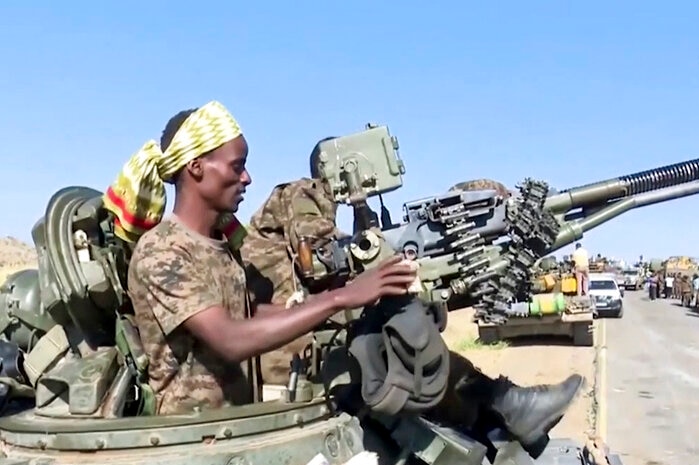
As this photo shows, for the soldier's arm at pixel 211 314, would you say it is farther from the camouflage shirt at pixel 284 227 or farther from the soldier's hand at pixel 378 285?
the camouflage shirt at pixel 284 227

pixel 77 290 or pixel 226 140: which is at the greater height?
pixel 226 140

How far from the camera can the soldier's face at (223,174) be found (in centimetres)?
339

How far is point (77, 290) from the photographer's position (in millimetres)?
3457

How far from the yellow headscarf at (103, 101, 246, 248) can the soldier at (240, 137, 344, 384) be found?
801 mm

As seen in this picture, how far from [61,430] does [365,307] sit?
104 cm

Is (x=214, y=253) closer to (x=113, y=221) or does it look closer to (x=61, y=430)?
(x=113, y=221)

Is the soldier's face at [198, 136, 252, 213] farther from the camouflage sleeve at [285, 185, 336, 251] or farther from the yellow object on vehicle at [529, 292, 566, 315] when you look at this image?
the yellow object on vehicle at [529, 292, 566, 315]

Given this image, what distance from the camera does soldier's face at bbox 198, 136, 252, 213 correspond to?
3.39m

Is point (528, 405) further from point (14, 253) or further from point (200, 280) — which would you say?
point (14, 253)

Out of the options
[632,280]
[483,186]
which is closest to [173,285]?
[483,186]

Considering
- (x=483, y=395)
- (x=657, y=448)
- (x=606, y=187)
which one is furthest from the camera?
(x=657, y=448)

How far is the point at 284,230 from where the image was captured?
493 centimetres

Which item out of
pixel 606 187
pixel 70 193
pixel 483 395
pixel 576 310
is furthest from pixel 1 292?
pixel 576 310

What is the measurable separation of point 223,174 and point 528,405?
178cm
